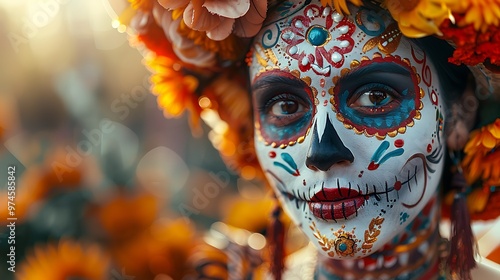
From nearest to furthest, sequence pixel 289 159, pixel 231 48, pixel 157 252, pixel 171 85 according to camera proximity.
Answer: pixel 289 159
pixel 231 48
pixel 171 85
pixel 157 252

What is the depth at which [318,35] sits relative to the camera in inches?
65.7

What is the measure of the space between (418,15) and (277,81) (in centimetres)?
41

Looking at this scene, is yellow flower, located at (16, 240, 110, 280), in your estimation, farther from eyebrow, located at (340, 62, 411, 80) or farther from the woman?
eyebrow, located at (340, 62, 411, 80)

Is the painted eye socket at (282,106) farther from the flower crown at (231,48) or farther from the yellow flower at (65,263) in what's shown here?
the yellow flower at (65,263)

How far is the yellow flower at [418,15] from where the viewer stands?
1465mm

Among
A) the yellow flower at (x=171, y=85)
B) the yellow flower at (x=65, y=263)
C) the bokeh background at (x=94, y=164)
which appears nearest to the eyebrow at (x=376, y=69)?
the yellow flower at (x=171, y=85)

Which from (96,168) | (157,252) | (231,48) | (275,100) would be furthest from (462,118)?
(96,168)

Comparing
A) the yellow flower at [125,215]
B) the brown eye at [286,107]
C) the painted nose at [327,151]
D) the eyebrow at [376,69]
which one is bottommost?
the yellow flower at [125,215]

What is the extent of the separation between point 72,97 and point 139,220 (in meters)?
0.59

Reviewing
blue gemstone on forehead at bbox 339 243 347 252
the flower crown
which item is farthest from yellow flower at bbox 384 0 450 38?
blue gemstone on forehead at bbox 339 243 347 252

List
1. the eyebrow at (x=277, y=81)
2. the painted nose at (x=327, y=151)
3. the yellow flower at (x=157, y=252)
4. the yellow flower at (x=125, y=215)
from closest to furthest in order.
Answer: the painted nose at (x=327, y=151), the eyebrow at (x=277, y=81), the yellow flower at (x=157, y=252), the yellow flower at (x=125, y=215)

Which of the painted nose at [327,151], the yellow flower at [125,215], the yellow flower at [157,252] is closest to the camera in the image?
the painted nose at [327,151]

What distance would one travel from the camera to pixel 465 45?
1.51m

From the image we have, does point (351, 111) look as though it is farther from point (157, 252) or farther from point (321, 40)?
point (157, 252)
